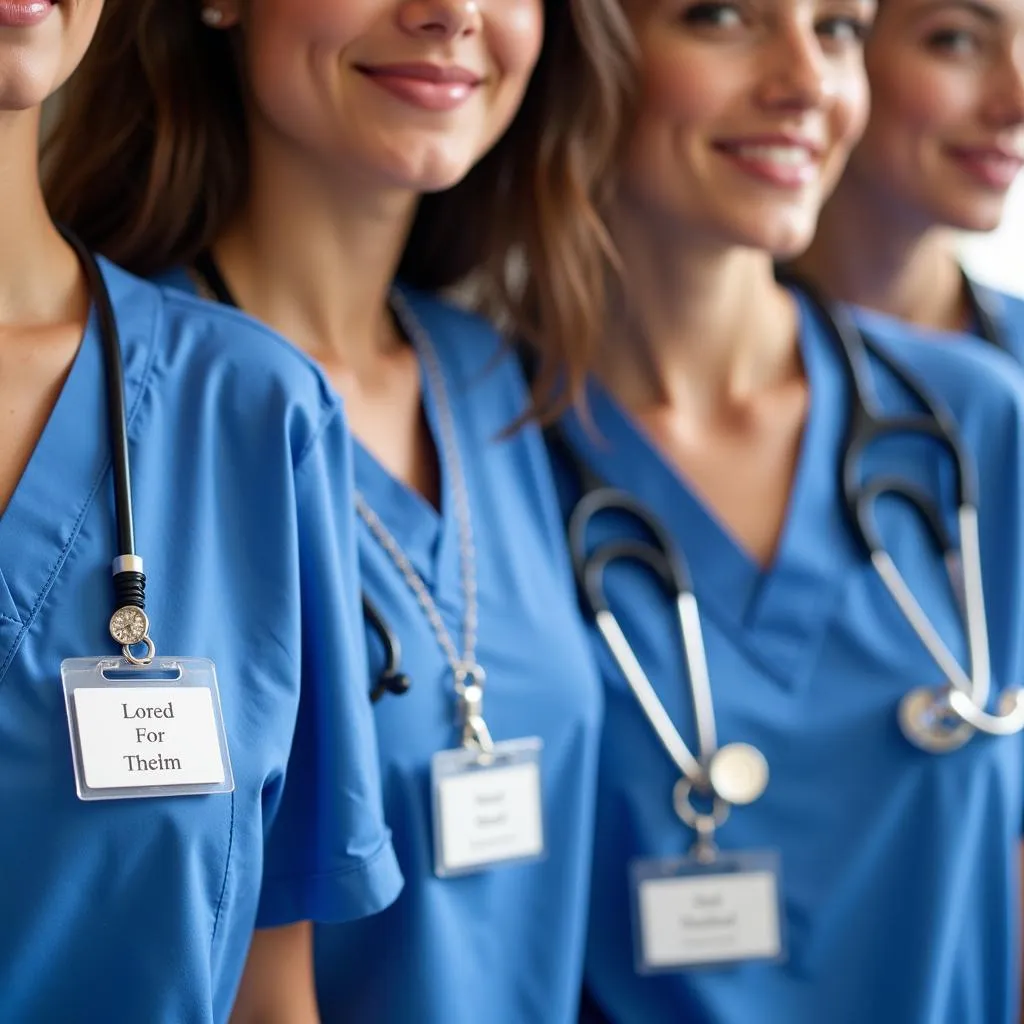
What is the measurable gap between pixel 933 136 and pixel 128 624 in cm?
120

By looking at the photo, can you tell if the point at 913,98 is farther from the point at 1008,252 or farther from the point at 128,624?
the point at 1008,252

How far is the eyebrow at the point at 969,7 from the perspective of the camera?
175 cm

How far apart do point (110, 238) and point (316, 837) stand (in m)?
0.55

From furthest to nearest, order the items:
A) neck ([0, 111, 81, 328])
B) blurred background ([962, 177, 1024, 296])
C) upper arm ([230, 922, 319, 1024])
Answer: blurred background ([962, 177, 1024, 296]), upper arm ([230, 922, 319, 1024]), neck ([0, 111, 81, 328])

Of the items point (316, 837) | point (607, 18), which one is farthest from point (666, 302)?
point (316, 837)

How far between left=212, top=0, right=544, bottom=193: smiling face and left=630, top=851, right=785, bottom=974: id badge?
0.64 meters

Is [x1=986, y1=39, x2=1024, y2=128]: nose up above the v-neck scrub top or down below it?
above

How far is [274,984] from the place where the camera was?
1.16 meters

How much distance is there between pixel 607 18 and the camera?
1.43 m

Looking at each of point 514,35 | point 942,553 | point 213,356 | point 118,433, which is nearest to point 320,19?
point 514,35

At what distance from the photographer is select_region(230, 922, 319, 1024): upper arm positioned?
1.15 m

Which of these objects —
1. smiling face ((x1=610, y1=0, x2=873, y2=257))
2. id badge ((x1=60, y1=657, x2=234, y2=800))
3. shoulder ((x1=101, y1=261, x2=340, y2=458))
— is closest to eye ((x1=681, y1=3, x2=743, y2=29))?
smiling face ((x1=610, y1=0, x2=873, y2=257))

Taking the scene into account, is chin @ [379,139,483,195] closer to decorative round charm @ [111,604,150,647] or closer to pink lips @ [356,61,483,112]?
pink lips @ [356,61,483,112]

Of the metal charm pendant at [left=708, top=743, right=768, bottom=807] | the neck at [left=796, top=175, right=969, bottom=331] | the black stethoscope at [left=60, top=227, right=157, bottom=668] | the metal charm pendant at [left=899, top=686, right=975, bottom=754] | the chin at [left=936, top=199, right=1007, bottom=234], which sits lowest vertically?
the metal charm pendant at [left=708, top=743, right=768, bottom=807]
